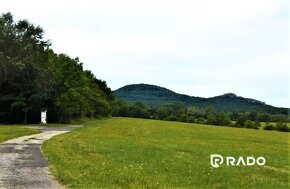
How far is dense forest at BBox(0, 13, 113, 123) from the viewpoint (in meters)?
66.9

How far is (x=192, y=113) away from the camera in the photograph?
574 feet

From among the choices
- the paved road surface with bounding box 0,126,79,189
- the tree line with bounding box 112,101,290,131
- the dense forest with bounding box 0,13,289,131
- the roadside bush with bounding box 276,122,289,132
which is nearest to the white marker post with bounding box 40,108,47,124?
the dense forest with bounding box 0,13,289,131

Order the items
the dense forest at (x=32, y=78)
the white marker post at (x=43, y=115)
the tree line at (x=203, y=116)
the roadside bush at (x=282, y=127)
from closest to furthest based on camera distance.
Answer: the dense forest at (x=32, y=78) → the white marker post at (x=43, y=115) → the roadside bush at (x=282, y=127) → the tree line at (x=203, y=116)

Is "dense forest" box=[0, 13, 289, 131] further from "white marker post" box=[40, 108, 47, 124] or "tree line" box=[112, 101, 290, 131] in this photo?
"tree line" box=[112, 101, 290, 131]

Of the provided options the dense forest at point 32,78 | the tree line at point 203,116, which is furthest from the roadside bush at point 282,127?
the dense forest at point 32,78

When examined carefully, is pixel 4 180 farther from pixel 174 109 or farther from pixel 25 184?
pixel 174 109

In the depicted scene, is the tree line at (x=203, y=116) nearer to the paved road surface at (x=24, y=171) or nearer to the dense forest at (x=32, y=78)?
the dense forest at (x=32, y=78)

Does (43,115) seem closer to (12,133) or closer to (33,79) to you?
(33,79)

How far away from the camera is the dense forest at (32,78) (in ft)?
219

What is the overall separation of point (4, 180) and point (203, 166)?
303 inches

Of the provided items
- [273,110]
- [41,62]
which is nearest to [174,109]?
[273,110]

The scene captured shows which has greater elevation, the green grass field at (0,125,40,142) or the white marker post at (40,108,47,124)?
the white marker post at (40,108,47,124)

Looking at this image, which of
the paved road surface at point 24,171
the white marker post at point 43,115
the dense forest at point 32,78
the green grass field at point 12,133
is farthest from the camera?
the white marker post at point 43,115

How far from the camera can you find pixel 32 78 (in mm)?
69188
